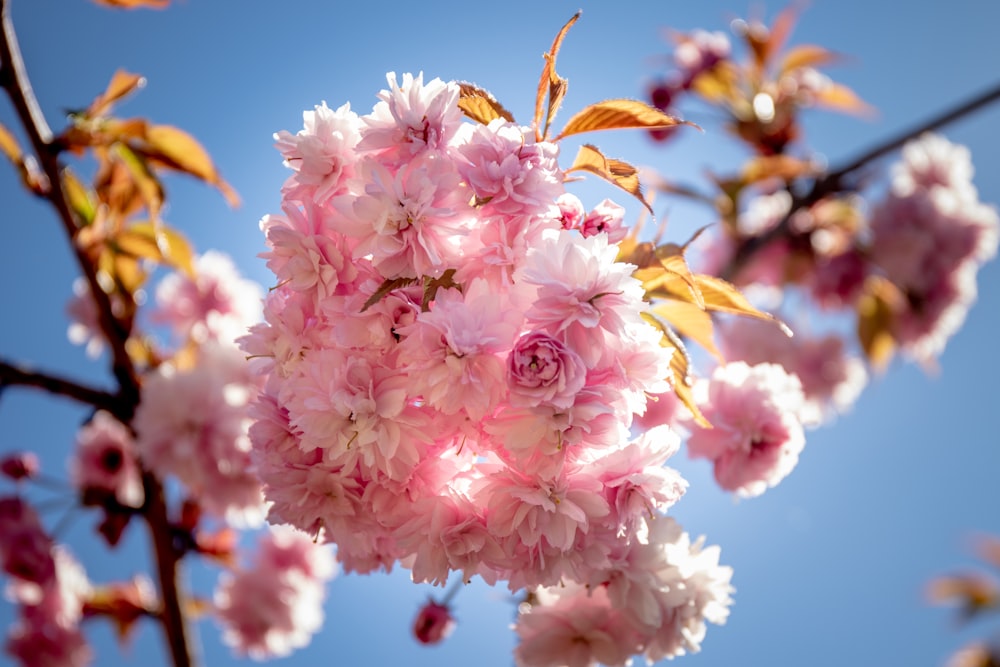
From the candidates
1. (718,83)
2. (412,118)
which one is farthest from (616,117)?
(718,83)

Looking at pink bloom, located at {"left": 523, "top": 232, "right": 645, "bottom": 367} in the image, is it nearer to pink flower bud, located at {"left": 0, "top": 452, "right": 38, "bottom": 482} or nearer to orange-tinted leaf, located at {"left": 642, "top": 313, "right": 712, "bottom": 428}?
orange-tinted leaf, located at {"left": 642, "top": 313, "right": 712, "bottom": 428}

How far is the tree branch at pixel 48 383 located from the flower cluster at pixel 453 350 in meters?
0.70

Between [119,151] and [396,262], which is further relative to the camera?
[119,151]

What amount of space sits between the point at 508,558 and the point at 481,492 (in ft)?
0.22

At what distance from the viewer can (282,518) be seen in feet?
2.35

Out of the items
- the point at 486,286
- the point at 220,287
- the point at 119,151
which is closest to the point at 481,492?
the point at 486,286

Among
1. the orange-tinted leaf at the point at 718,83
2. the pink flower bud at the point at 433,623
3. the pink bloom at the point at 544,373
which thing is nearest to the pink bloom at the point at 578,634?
the pink flower bud at the point at 433,623

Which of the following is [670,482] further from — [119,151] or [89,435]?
[89,435]

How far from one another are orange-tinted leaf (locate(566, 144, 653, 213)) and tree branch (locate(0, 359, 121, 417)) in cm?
96

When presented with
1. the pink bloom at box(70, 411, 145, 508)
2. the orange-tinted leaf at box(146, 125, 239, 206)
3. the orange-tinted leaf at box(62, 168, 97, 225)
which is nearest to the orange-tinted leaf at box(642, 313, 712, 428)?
the orange-tinted leaf at box(146, 125, 239, 206)

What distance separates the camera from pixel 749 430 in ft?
2.79

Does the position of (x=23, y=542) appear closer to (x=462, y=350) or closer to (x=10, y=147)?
(x=10, y=147)

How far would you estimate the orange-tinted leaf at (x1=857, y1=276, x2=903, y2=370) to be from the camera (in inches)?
90.6

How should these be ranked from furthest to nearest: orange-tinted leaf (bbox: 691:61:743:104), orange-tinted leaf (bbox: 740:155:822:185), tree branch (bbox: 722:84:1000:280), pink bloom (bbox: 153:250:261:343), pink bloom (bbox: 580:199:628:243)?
orange-tinted leaf (bbox: 691:61:743:104) < pink bloom (bbox: 153:250:261:343) < orange-tinted leaf (bbox: 740:155:822:185) < tree branch (bbox: 722:84:1000:280) < pink bloom (bbox: 580:199:628:243)
